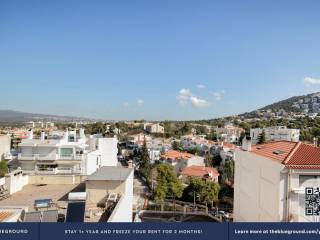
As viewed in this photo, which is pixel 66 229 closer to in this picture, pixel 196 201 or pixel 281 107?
pixel 196 201

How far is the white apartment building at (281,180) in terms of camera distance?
7.87 metres

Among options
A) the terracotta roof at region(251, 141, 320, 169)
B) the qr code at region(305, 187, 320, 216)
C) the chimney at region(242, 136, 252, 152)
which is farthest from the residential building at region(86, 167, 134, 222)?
the chimney at region(242, 136, 252, 152)

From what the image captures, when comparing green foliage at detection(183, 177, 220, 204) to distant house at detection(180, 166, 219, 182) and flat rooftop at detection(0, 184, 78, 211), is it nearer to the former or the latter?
distant house at detection(180, 166, 219, 182)

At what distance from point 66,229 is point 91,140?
16.8m

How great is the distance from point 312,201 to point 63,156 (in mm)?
12979

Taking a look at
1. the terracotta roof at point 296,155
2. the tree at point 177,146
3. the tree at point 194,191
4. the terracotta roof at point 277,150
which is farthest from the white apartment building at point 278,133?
the terracotta roof at point 296,155

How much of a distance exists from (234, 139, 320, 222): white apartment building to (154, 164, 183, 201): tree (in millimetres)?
Result: 17351

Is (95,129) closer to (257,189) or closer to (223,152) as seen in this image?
(223,152)

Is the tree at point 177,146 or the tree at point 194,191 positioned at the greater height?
the tree at point 177,146

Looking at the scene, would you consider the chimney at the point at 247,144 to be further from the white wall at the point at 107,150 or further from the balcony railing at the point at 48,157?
the white wall at the point at 107,150

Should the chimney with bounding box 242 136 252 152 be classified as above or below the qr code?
above

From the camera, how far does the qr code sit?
7.95m

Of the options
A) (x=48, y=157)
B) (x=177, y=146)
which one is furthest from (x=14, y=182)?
(x=177, y=146)

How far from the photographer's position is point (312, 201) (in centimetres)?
804
